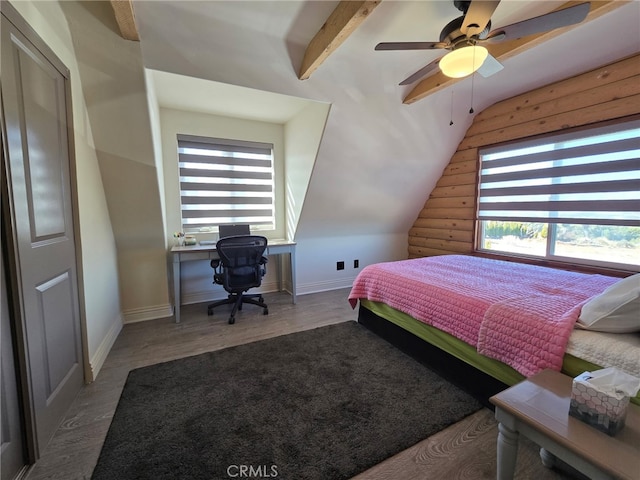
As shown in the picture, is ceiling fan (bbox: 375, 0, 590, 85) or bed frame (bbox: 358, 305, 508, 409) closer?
ceiling fan (bbox: 375, 0, 590, 85)

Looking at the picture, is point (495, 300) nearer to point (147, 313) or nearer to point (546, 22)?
point (546, 22)

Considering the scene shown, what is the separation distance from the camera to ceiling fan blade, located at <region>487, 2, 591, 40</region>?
1.34m

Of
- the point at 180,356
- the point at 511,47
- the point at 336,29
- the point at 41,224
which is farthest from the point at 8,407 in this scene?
the point at 511,47

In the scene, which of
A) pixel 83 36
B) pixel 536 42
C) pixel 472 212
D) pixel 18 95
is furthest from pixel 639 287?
pixel 83 36

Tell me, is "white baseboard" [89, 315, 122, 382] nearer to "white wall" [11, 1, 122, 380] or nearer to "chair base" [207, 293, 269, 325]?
"white wall" [11, 1, 122, 380]

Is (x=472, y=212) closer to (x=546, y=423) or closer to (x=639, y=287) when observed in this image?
(x=639, y=287)

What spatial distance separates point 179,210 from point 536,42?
371 centimetres

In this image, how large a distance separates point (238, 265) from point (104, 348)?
1297 millimetres

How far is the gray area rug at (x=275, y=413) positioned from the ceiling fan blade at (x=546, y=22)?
211cm

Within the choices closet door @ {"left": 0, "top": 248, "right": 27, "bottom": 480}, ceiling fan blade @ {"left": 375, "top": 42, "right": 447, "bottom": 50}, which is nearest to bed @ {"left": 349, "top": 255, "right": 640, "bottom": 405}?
ceiling fan blade @ {"left": 375, "top": 42, "right": 447, "bottom": 50}

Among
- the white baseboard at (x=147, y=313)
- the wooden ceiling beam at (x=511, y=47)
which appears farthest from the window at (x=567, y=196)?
the white baseboard at (x=147, y=313)

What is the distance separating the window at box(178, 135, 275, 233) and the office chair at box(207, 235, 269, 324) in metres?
0.83

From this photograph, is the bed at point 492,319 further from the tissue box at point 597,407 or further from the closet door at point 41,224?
the closet door at point 41,224

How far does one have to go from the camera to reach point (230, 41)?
2043 mm
